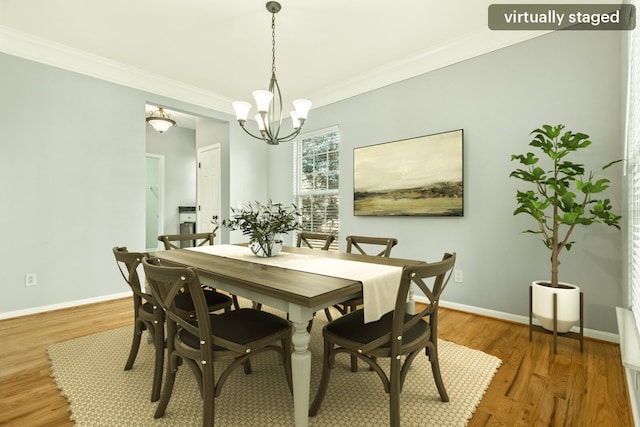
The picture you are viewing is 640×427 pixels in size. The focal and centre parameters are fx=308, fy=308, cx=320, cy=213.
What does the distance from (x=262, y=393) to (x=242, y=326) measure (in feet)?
1.58

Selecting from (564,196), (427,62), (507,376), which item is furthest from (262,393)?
(427,62)

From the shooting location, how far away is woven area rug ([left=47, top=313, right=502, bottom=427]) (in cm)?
151

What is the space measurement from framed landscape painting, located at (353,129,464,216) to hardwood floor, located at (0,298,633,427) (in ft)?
3.91

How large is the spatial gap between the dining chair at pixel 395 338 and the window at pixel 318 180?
277 centimetres

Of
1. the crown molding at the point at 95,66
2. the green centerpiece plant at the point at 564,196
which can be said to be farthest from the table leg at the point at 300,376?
the crown molding at the point at 95,66

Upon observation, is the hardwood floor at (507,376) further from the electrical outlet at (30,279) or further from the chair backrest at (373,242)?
the chair backrest at (373,242)

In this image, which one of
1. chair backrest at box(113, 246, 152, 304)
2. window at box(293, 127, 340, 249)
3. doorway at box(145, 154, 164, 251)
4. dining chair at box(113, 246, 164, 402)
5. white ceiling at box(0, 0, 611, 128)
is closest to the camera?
dining chair at box(113, 246, 164, 402)

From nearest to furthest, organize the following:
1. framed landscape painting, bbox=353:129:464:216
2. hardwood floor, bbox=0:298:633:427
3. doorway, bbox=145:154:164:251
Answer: hardwood floor, bbox=0:298:633:427 < framed landscape painting, bbox=353:129:464:216 < doorway, bbox=145:154:164:251

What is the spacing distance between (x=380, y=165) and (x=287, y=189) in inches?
70.5

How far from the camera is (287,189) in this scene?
4.98 meters

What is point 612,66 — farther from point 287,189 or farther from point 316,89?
point 287,189

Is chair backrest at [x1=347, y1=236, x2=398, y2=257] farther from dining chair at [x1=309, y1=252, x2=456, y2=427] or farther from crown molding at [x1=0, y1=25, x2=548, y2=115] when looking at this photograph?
crown molding at [x1=0, y1=25, x2=548, y2=115]

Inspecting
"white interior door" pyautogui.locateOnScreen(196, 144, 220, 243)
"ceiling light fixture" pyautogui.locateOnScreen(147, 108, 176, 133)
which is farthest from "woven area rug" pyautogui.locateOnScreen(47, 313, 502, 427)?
"ceiling light fixture" pyautogui.locateOnScreen(147, 108, 176, 133)

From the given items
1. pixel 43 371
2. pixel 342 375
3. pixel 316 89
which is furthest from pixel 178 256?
pixel 316 89
